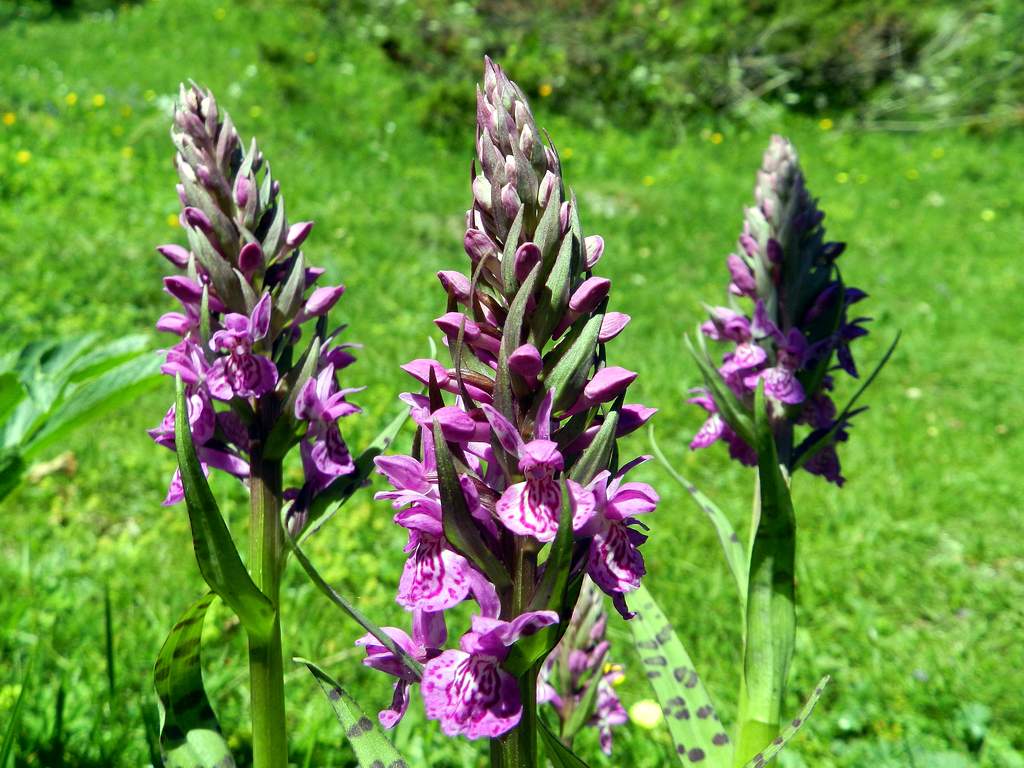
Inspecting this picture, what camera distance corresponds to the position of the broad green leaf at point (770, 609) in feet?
5.15

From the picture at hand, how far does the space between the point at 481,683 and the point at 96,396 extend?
1.33 meters

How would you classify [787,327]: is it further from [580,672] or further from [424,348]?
[424,348]

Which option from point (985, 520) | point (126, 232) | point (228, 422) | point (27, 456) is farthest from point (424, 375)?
point (126, 232)

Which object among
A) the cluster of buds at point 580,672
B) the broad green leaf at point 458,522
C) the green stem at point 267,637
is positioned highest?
the broad green leaf at point 458,522

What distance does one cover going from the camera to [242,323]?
4.94ft

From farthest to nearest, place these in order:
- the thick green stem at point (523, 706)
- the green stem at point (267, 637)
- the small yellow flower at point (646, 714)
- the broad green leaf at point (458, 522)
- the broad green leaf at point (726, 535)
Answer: the small yellow flower at point (646, 714) < the broad green leaf at point (726, 535) < the green stem at point (267, 637) < the thick green stem at point (523, 706) < the broad green leaf at point (458, 522)

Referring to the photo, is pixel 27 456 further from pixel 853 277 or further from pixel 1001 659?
pixel 853 277

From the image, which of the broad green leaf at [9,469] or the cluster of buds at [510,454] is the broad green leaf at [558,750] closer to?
the cluster of buds at [510,454]

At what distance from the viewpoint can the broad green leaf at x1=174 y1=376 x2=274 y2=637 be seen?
1.20m

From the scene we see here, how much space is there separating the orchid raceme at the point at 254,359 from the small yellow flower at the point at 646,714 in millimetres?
1180

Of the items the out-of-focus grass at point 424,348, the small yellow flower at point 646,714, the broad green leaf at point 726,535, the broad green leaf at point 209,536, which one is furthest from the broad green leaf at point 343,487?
the small yellow flower at point 646,714

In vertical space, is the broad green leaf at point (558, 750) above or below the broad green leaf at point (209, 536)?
below

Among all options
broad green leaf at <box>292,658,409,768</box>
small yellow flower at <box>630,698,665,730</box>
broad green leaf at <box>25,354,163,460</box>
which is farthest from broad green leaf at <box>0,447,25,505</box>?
small yellow flower at <box>630,698,665,730</box>

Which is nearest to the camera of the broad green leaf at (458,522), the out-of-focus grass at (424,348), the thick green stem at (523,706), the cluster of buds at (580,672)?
the broad green leaf at (458,522)
